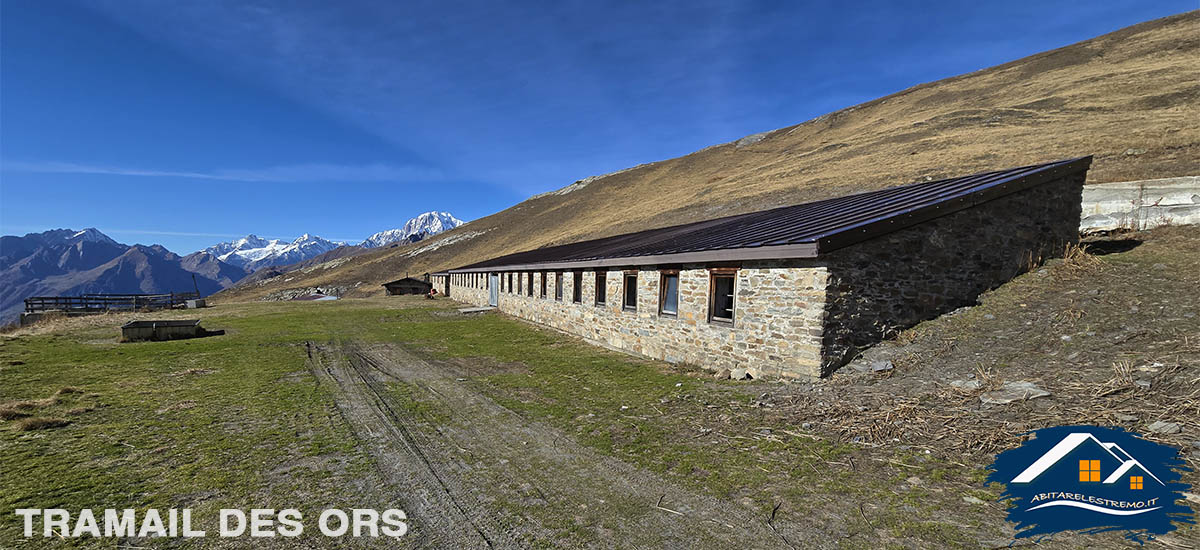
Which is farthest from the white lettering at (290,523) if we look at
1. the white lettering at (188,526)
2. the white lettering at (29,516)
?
the white lettering at (29,516)

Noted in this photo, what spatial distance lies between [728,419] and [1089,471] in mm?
3714

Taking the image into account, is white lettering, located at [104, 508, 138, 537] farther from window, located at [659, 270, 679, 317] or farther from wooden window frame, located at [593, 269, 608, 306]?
wooden window frame, located at [593, 269, 608, 306]

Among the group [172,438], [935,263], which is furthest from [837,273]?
[172,438]

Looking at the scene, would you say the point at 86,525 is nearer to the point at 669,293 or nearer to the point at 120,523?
the point at 120,523

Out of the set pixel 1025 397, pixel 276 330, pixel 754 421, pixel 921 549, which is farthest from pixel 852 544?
pixel 276 330

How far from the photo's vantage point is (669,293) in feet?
38.8

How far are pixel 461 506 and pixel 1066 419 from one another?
677 cm

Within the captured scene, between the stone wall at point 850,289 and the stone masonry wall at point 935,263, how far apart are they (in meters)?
0.02

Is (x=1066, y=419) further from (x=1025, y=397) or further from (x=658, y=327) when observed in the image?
(x=658, y=327)

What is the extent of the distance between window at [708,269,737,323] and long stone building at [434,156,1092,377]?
3 centimetres

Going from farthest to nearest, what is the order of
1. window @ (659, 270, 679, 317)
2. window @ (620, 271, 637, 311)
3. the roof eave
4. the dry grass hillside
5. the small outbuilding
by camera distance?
the small outbuilding, the dry grass hillside, window @ (620, 271, 637, 311), window @ (659, 270, 679, 317), the roof eave

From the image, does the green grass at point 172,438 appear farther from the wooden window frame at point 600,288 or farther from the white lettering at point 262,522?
the wooden window frame at point 600,288

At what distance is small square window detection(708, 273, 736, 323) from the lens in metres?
10.1

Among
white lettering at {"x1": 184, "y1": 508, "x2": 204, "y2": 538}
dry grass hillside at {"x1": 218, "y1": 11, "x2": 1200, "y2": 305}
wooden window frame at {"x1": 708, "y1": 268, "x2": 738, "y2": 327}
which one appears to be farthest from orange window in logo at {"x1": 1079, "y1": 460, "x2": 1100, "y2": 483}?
dry grass hillside at {"x1": 218, "y1": 11, "x2": 1200, "y2": 305}
